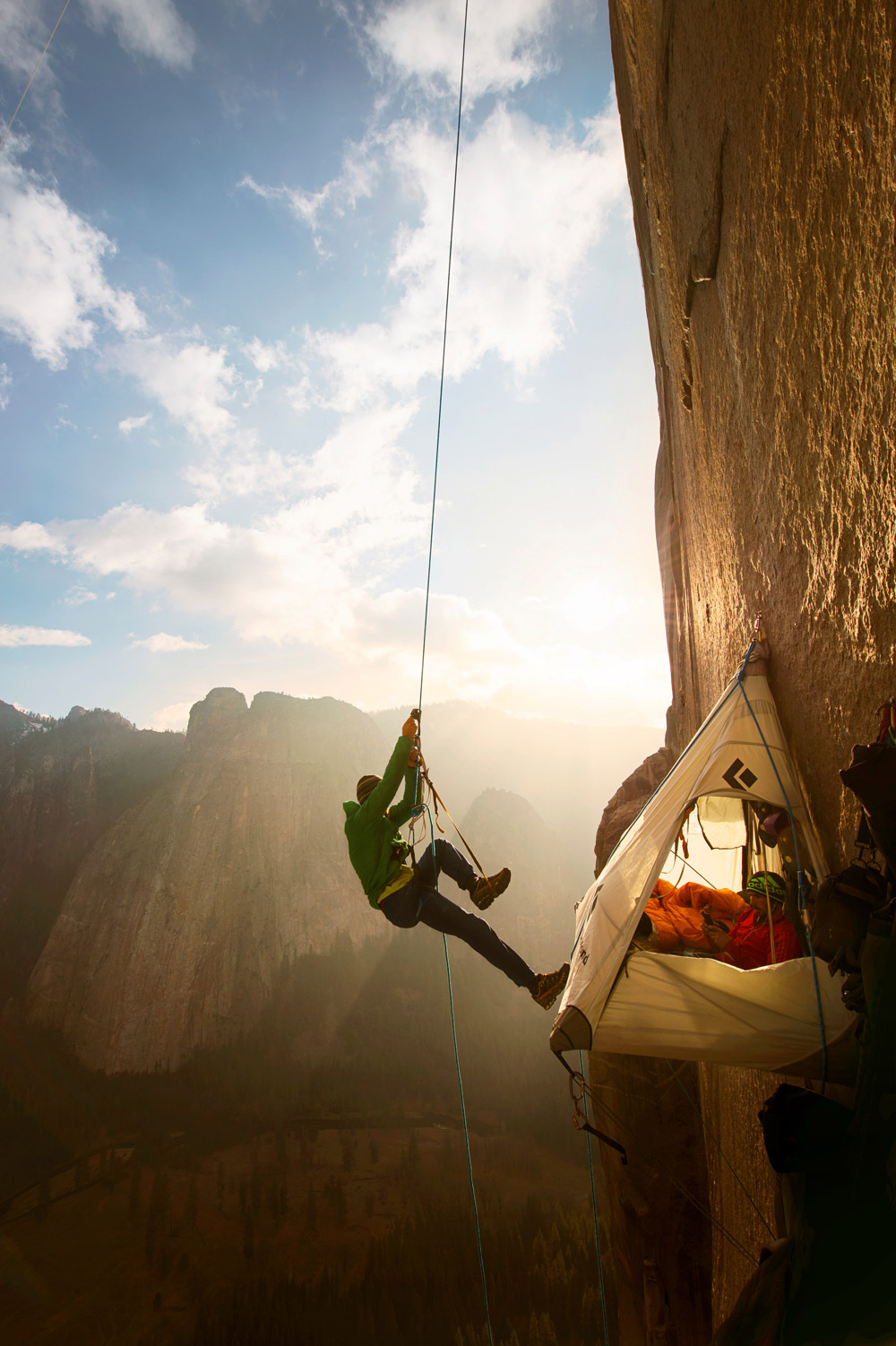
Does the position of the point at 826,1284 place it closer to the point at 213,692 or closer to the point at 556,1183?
the point at 556,1183

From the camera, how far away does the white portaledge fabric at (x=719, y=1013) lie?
2.25 metres

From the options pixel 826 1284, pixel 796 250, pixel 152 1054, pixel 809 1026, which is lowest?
pixel 152 1054

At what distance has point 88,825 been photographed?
2872cm

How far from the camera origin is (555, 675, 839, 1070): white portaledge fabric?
2.30m

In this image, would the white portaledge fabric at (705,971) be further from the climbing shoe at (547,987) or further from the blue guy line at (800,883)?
the climbing shoe at (547,987)

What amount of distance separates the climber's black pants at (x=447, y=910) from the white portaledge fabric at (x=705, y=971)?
0.82m

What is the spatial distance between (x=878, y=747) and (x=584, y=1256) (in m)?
21.0

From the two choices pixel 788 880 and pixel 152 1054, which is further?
pixel 152 1054

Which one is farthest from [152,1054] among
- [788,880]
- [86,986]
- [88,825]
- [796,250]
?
[796,250]

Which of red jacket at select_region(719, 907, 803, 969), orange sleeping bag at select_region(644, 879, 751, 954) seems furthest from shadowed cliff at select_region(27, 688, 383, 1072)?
red jacket at select_region(719, 907, 803, 969)

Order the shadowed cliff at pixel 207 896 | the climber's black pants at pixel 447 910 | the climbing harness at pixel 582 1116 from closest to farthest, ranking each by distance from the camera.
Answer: the climbing harness at pixel 582 1116 < the climber's black pants at pixel 447 910 < the shadowed cliff at pixel 207 896

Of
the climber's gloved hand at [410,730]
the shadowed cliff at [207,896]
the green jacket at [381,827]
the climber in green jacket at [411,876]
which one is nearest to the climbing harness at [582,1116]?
the climber in green jacket at [411,876]

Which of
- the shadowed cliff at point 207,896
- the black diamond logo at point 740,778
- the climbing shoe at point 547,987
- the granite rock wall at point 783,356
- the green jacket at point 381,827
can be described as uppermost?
the granite rock wall at point 783,356

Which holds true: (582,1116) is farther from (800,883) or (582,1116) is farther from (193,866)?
(193,866)
